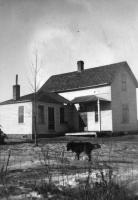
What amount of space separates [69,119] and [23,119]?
4.79m

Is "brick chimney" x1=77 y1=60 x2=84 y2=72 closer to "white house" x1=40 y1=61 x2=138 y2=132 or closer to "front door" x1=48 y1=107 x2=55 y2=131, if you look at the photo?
"white house" x1=40 y1=61 x2=138 y2=132

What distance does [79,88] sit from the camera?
Answer: 26.2m

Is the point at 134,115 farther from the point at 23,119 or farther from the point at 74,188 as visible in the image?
the point at 74,188

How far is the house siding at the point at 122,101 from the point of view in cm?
2434

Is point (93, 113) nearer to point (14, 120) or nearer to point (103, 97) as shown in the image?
point (103, 97)

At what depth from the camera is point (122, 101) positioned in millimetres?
25375

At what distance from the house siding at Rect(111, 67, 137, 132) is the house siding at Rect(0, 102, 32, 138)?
732 centimetres

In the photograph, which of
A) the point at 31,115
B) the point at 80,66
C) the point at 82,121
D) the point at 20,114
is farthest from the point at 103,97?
the point at 20,114

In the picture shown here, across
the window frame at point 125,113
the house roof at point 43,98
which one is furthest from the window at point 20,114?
the window frame at point 125,113

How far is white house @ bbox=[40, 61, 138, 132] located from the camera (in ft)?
79.1

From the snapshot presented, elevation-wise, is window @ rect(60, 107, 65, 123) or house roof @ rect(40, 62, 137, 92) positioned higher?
house roof @ rect(40, 62, 137, 92)

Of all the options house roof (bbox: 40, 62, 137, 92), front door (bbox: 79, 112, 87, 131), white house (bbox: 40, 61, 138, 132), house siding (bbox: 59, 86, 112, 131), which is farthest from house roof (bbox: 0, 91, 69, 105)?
front door (bbox: 79, 112, 87, 131)

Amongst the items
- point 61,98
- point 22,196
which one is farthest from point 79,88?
point 22,196

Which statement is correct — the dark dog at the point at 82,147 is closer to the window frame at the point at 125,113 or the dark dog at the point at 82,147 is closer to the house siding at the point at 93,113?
the house siding at the point at 93,113
